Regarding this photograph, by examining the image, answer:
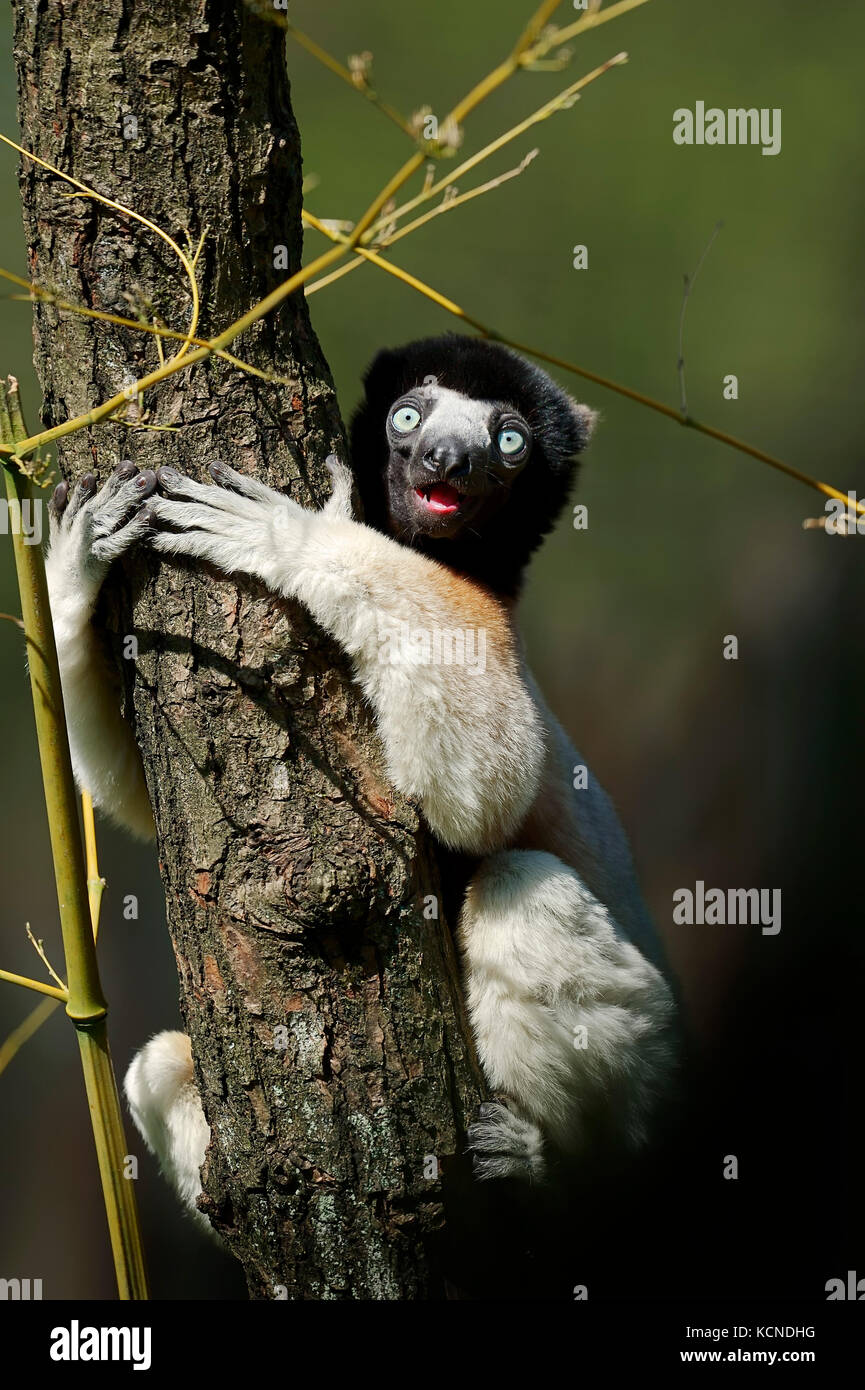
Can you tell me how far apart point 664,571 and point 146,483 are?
6.71 meters

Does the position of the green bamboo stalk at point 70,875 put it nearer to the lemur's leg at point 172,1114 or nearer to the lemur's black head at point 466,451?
the lemur's leg at point 172,1114

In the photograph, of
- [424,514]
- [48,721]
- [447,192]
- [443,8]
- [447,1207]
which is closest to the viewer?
[447,192]

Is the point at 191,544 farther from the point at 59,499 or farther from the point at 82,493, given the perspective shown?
the point at 59,499

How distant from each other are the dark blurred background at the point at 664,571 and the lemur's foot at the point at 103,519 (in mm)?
5304

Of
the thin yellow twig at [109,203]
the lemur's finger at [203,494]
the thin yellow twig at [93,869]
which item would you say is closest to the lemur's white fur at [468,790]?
the lemur's finger at [203,494]

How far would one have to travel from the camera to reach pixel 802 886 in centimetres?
898

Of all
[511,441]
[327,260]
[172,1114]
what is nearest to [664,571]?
[511,441]

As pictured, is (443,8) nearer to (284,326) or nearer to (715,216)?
(715,216)

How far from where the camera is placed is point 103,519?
309cm

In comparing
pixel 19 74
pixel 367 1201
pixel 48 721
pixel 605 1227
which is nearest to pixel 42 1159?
pixel 605 1227

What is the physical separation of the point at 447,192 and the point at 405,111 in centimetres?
641

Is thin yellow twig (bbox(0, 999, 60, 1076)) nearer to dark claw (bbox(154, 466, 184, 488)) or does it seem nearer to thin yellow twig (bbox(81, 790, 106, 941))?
thin yellow twig (bbox(81, 790, 106, 941))

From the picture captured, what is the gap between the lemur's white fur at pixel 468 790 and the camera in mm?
A: 3121

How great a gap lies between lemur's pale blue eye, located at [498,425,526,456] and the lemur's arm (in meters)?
0.68
